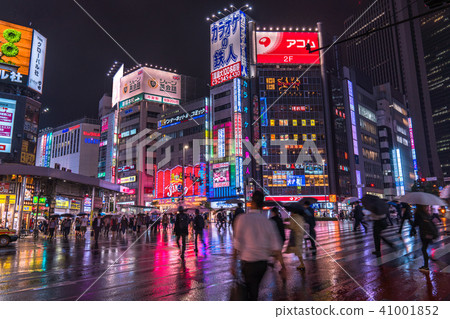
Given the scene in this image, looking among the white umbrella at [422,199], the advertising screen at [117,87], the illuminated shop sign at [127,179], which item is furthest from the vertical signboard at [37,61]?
the advertising screen at [117,87]

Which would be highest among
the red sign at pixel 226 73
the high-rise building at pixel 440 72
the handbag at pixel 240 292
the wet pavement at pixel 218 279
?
the high-rise building at pixel 440 72

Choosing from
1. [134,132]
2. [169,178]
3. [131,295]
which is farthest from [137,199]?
[131,295]

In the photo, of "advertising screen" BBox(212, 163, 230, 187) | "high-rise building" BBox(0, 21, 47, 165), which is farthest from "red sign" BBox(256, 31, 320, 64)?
"high-rise building" BBox(0, 21, 47, 165)

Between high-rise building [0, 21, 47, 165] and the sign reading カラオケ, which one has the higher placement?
the sign reading カラオケ

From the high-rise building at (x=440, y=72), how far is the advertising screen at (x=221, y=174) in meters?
132

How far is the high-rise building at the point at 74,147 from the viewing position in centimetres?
9819

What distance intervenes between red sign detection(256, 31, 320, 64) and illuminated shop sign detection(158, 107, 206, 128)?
17.5m

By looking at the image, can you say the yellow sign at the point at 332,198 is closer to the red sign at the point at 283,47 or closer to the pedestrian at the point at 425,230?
the red sign at the point at 283,47

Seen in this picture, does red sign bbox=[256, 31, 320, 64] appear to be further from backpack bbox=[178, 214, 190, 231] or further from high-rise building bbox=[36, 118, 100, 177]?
backpack bbox=[178, 214, 190, 231]

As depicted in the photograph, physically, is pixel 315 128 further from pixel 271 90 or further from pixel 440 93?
pixel 440 93

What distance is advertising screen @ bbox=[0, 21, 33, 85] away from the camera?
3812cm

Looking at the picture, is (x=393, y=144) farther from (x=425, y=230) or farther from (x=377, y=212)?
(x=425, y=230)

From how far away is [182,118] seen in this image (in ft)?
242
